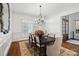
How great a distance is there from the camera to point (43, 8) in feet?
5.41

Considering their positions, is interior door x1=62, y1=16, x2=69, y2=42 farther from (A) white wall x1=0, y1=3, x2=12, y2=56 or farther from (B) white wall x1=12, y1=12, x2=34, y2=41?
(A) white wall x1=0, y1=3, x2=12, y2=56

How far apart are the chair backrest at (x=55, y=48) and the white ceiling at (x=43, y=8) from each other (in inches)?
23.5

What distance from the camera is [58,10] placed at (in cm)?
167

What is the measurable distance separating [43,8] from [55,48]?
34.0 inches

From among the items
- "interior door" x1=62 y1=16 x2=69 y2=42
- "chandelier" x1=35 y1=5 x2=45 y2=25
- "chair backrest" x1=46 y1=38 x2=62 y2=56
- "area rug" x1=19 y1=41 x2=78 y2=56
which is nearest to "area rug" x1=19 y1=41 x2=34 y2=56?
"area rug" x1=19 y1=41 x2=78 y2=56

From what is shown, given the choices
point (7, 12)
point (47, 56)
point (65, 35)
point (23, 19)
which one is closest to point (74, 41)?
point (65, 35)

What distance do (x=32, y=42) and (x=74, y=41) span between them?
33.1 inches

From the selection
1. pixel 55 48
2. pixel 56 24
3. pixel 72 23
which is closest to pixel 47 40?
pixel 55 48

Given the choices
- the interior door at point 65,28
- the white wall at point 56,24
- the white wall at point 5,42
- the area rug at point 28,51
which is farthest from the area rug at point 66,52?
the white wall at point 5,42

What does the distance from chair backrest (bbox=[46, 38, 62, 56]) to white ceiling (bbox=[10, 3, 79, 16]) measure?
598mm

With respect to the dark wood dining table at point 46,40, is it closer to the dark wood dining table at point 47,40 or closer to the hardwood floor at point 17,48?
the dark wood dining table at point 47,40

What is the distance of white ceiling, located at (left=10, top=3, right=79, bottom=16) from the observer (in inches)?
63.8

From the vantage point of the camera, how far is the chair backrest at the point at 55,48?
5.53 ft

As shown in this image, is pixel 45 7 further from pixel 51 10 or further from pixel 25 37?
pixel 25 37
